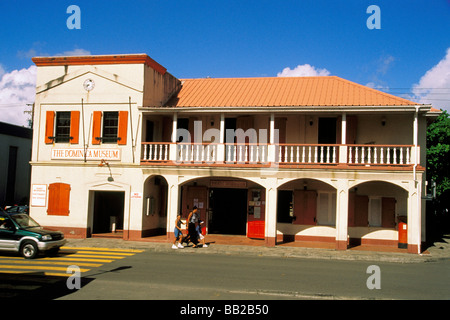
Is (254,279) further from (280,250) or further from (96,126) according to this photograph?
(96,126)

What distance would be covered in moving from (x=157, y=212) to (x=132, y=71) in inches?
283

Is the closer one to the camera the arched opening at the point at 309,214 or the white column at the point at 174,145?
the white column at the point at 174,145

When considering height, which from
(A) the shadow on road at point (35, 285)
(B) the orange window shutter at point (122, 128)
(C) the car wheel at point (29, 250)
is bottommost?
(A) the shadow on road at point (35, 285)

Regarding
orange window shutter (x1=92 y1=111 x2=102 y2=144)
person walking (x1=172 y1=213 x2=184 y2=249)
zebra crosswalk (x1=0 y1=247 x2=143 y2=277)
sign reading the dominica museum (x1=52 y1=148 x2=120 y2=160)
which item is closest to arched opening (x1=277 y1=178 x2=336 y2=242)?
→ person walking (x1=172 y1=213 x2=184 y2=249)

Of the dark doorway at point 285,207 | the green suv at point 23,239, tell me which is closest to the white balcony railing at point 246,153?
the dark doorway at point 285,207

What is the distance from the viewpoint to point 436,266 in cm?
1465

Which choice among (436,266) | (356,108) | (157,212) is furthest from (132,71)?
(436,266)

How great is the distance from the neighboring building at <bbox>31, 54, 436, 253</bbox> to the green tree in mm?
8580

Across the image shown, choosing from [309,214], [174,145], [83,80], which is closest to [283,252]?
[309,214]

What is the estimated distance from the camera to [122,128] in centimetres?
1970

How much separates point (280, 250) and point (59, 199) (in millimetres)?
10941

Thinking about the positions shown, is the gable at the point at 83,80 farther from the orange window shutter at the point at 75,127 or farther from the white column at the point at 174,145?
the white column at the point at 174,145

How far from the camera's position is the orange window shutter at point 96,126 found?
65.1ft

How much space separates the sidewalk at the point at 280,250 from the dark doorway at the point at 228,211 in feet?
7.51
